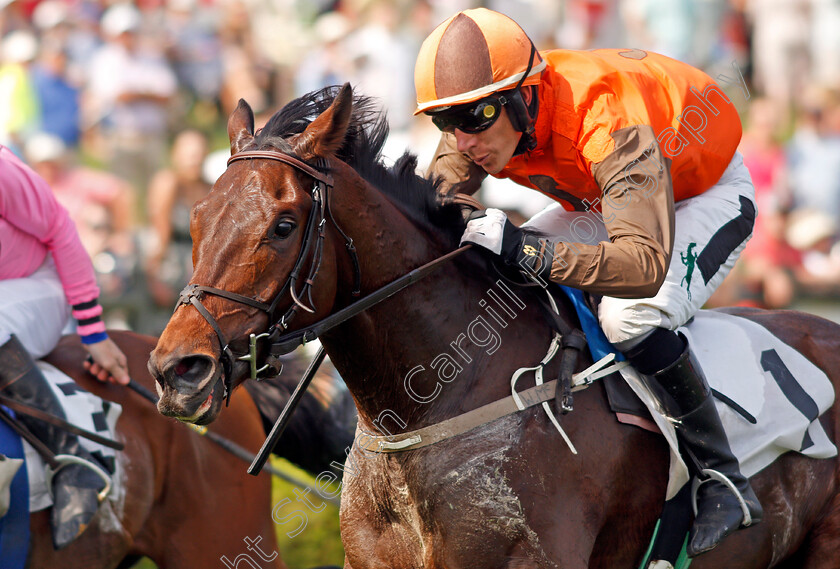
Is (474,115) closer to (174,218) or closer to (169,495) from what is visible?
(169,495)

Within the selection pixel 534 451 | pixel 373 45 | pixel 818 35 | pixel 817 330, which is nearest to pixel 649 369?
pixel 534 451

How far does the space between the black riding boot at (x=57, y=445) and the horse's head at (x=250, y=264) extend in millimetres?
1803

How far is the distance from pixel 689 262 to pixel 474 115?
963 millimetres

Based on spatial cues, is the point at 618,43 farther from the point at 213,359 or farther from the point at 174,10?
the point at 213,359

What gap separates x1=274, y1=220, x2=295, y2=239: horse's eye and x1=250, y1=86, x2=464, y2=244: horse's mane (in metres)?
0.28

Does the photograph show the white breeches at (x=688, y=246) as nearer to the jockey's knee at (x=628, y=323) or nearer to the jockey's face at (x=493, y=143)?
the jockey's knee at (x=628, y=323)

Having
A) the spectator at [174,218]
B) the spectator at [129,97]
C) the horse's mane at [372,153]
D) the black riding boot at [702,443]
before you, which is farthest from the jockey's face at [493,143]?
the spectator at [129,97]

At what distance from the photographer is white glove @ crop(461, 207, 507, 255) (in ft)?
10.8

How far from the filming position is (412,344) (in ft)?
11.0

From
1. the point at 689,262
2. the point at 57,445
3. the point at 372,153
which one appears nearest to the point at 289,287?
the point at 372,153

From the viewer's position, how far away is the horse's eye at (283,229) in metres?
2.98

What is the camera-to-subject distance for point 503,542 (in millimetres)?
3195

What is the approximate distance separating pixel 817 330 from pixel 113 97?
24.9 ft

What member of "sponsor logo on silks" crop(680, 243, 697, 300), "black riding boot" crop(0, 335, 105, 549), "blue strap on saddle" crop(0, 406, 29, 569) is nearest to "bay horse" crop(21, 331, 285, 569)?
"black riding boot" crop(0, 335, 105, 549)
